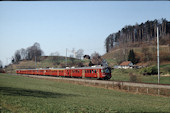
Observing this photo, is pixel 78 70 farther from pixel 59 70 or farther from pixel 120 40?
pixel 120 40

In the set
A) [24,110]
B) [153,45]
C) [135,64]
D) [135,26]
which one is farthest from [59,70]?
[24,110]

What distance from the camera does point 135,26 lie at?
58312 mm

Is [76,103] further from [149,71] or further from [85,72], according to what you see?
[149,71]

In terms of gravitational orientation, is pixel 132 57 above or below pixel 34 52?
below

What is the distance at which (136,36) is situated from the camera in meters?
57.8

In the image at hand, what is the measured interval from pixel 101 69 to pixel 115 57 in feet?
67.2

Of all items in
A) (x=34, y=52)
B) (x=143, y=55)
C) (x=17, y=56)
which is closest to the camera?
(x=143, y=55)

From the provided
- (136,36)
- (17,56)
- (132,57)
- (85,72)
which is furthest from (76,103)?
(17,56)

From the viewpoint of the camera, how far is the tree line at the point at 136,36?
51422 millimetres

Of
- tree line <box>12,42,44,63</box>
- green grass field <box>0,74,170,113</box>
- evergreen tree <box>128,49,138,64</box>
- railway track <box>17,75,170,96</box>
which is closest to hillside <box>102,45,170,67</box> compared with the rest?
evergreen tree <box>128,49,138,64</box>

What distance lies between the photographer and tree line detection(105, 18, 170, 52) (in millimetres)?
51422

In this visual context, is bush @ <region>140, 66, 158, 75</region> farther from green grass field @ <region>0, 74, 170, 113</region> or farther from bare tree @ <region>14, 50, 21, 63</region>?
bare tree @ <region>14, 50, 21, 63</region>

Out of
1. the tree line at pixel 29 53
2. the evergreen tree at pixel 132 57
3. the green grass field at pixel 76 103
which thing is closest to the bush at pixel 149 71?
the evergreen tree at pixel 132 57

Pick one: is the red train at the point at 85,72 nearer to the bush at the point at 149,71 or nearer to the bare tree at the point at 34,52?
the bush at the point at 149,71
